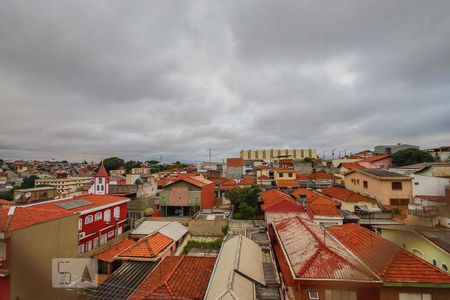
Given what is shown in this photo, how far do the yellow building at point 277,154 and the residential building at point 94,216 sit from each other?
178ft

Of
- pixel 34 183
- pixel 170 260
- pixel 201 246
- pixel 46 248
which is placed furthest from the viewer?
pixel 34 183

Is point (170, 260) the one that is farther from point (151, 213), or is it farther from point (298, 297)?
point (151, 213)

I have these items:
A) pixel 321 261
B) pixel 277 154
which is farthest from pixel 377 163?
pixel 277 154

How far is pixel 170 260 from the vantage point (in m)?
9.31

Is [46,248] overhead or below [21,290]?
overhead

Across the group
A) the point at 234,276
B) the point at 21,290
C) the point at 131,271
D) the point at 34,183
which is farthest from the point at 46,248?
the point at 34,183

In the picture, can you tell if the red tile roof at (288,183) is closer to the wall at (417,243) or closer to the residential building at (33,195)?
the wall at (417,243)

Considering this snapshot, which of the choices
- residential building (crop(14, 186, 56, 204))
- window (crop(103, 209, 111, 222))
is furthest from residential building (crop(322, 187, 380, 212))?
residential building (crop(14, 186, 56, 204))

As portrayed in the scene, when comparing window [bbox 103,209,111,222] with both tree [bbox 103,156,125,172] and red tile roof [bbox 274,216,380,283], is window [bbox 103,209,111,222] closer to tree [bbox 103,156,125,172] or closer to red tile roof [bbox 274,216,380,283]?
red tile roof [bbox 274,216,380,283]

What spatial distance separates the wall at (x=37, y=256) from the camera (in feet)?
24.1

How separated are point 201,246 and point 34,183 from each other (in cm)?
5198

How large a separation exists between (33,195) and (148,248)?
1787 cm

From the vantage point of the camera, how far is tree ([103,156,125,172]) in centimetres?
6600

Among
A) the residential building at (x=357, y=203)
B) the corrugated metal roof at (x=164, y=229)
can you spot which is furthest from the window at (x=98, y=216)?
the residential building at (x=357, y=203)
